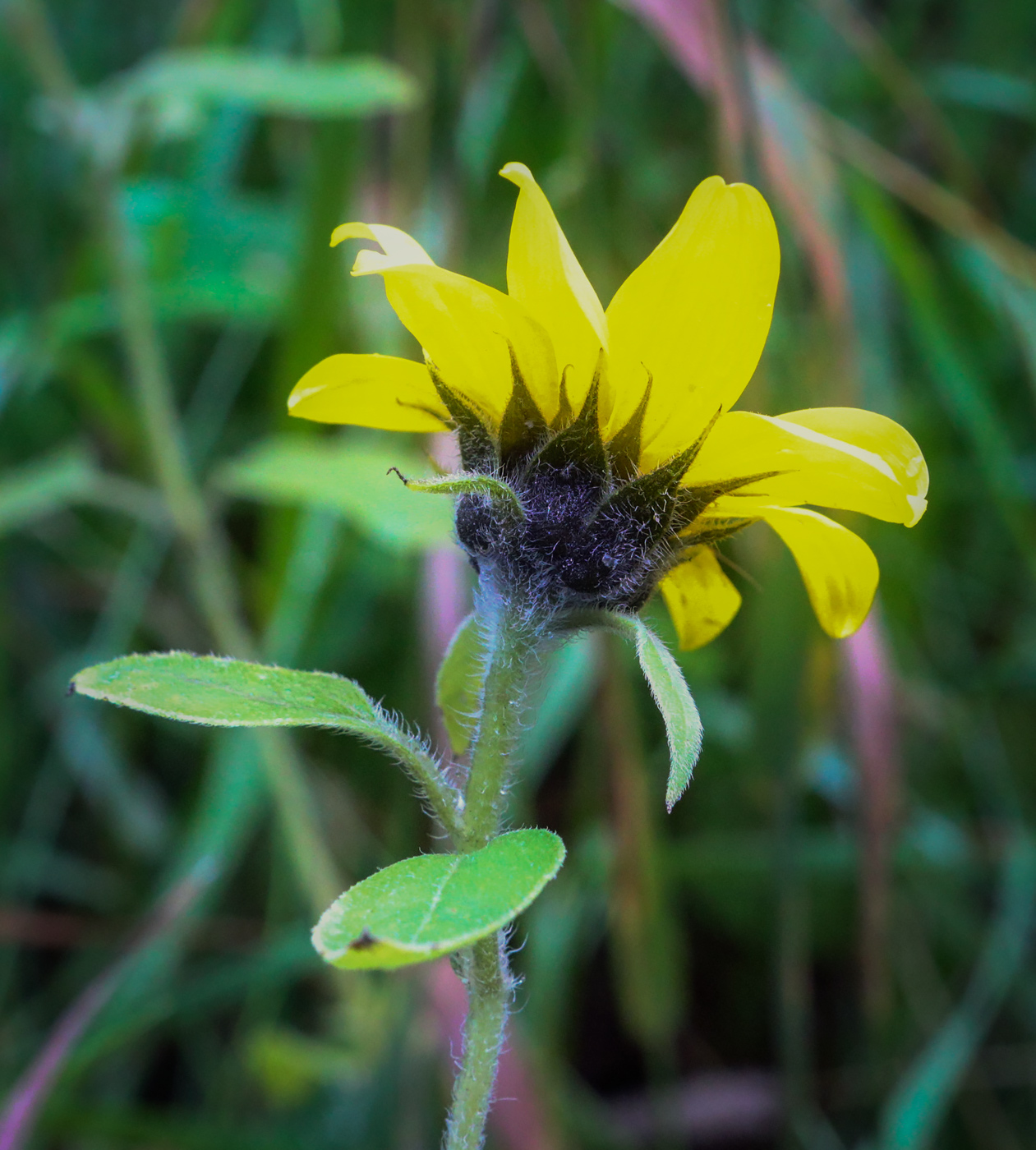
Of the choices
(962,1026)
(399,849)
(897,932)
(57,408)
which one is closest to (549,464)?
(399,849)

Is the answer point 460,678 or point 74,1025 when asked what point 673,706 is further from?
point 74,1025

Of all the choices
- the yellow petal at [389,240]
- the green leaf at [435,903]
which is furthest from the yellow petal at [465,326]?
the green leaf at [435,903]

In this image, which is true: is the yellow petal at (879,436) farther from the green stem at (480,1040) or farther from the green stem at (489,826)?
the green stem at (480,1040)

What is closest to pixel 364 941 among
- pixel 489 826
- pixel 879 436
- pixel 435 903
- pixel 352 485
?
pixel 435 903

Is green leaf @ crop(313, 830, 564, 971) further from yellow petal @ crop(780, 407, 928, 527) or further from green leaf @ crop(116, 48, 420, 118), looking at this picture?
green leaf @ crop(116, 48, 420, 118)

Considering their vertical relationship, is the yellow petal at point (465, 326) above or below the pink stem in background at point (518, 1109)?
above
